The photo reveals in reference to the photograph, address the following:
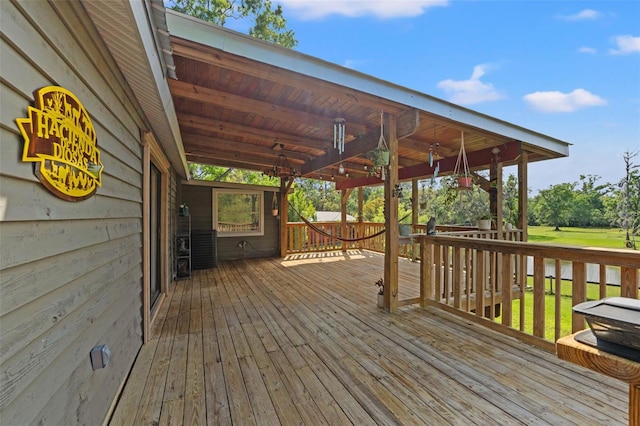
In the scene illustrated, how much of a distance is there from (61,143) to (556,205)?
Answer: 28296 mm

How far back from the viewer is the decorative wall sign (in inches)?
33.1

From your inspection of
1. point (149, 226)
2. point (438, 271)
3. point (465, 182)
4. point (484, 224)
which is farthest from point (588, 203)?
point (149, 226)

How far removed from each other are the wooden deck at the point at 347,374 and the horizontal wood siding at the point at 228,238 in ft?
11.6

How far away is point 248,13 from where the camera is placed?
1131 cm

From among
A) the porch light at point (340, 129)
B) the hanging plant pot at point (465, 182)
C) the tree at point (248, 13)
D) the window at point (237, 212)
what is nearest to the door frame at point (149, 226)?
the porch light at point (340, 129)

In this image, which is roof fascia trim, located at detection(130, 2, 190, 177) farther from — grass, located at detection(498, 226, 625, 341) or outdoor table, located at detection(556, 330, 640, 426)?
grass, located at detection(498, 226, 625, 341)

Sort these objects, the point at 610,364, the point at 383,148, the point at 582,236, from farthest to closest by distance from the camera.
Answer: the point at 582,236 → the point at 383,148 → the point at 610,364

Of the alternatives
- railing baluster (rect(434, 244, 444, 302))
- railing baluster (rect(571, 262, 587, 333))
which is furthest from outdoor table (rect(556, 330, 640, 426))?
railing baluster (rect(434, 244, 444, 302))

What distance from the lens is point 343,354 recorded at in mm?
2191

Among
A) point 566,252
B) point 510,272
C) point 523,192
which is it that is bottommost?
point 510,272

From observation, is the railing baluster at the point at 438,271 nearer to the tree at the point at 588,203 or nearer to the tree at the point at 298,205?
the tree at the point at 298,205

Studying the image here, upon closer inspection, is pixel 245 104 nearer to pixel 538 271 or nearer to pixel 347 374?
pixel 347 374

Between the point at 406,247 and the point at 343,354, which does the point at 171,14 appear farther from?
the point at 406,247

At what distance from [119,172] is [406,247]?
6.30m
